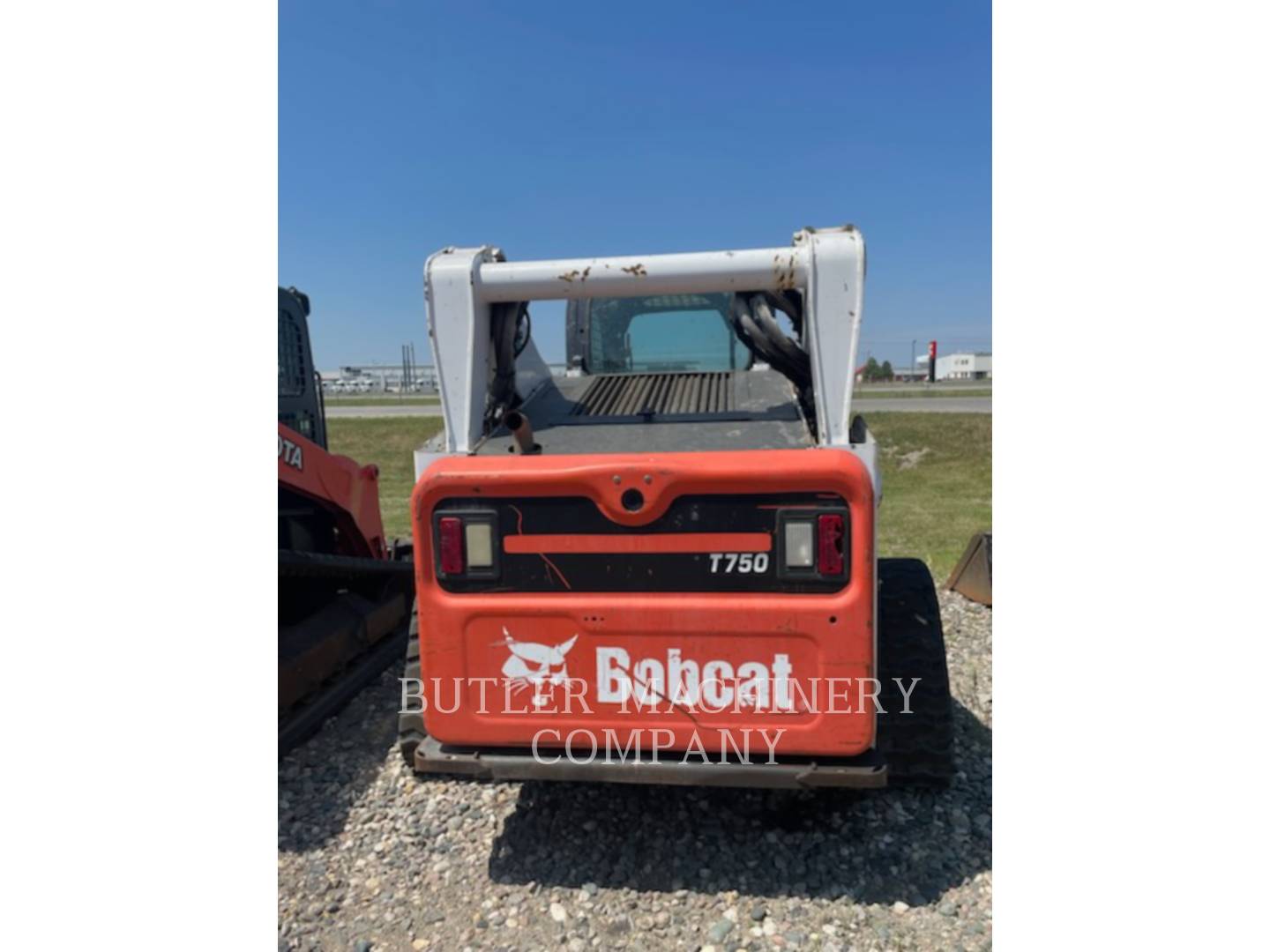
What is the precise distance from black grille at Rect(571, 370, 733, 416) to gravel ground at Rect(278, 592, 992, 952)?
5.10ft

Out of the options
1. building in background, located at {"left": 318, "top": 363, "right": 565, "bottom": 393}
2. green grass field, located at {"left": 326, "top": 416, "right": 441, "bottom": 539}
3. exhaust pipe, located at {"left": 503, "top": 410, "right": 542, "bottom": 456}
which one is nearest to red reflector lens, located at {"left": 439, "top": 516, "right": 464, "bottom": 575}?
exhaust pipe, located at {"left": 503, "top": 410, "right": 542, "bottom": 456}

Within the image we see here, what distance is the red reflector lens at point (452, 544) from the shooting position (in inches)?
95.0

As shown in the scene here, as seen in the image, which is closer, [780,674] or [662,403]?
[780,674]

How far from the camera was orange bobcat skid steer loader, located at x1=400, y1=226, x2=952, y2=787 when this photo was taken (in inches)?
89.4

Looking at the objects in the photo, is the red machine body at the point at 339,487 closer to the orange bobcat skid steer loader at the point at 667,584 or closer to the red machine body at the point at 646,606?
the orange bobcat skid steer loader at the point at 667,584

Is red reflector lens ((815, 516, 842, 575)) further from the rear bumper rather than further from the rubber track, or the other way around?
the rubber track

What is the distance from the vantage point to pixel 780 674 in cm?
230

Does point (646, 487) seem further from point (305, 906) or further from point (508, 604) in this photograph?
point (305, 906)

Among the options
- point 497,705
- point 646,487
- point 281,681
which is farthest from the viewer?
point 281,681

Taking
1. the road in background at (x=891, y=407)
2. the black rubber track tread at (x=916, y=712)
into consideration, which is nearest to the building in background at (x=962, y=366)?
the road in background at (x=891, y=407)

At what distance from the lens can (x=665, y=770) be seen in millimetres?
2400

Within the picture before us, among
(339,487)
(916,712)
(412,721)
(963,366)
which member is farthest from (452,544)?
(963,366)

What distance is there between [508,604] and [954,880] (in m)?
1.75

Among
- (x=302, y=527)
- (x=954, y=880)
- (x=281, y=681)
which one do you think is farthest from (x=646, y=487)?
(x=302, y=527)
